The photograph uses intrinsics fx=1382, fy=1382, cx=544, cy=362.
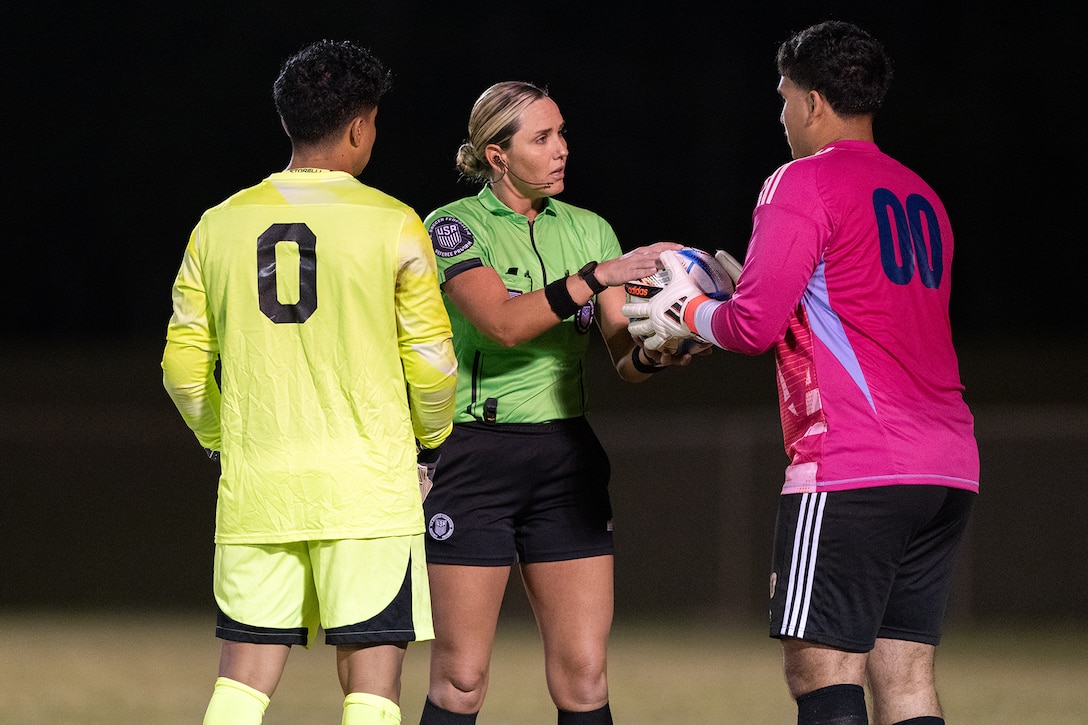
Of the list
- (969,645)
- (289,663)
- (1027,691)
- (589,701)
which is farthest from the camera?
(969,645)

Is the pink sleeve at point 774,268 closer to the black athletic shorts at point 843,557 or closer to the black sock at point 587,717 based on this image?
the black athletic shorts at point 843,557

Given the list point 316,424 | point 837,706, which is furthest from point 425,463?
point 837,706

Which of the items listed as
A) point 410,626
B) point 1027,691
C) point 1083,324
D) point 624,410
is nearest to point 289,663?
point 1027,691

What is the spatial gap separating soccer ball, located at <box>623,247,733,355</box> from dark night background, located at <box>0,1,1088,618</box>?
771cm

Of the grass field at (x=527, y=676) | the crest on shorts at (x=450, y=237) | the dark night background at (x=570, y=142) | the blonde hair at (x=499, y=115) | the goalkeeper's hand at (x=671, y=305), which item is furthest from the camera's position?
the dark night background at (x=570, y=142)

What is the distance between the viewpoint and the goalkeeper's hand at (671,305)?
324 centimetres

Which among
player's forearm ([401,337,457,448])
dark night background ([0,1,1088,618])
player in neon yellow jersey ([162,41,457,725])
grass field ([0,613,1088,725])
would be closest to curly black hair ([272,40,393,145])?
player in neon yellow jersey ([162,41,457,725])

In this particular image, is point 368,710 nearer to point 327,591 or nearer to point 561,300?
point 327,591

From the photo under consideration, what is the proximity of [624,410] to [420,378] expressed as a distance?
9291 millimetres

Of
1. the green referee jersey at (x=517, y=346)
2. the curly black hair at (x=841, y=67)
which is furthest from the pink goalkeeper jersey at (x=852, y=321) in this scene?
the green referee jersey at (x=517, y=346)

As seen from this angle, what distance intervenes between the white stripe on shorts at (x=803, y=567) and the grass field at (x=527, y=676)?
2576 millimetres

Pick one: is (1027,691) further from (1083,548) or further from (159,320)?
(159,320)

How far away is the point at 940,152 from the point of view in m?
12.5

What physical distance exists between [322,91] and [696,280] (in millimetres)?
986
